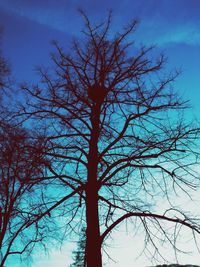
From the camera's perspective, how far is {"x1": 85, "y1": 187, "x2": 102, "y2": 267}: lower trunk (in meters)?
6.94

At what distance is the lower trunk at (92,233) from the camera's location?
22.8 ft

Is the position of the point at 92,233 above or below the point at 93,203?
below

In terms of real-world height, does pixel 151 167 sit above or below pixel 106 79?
below

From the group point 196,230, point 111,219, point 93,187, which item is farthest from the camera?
point 111,219

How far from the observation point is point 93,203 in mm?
7543

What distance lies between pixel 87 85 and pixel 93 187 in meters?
2.87

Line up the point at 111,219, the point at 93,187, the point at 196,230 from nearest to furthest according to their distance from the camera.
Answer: the point at 196,230 → the point at 93,187 → the point at 111,219

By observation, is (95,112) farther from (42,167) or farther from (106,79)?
(42,167)

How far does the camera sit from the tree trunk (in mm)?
6996

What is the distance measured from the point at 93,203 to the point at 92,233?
0.67 metres

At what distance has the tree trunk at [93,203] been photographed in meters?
7.00

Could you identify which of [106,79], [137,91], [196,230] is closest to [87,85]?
[106,79]

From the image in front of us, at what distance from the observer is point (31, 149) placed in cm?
790

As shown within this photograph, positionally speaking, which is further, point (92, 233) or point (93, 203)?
point (93, 203)
